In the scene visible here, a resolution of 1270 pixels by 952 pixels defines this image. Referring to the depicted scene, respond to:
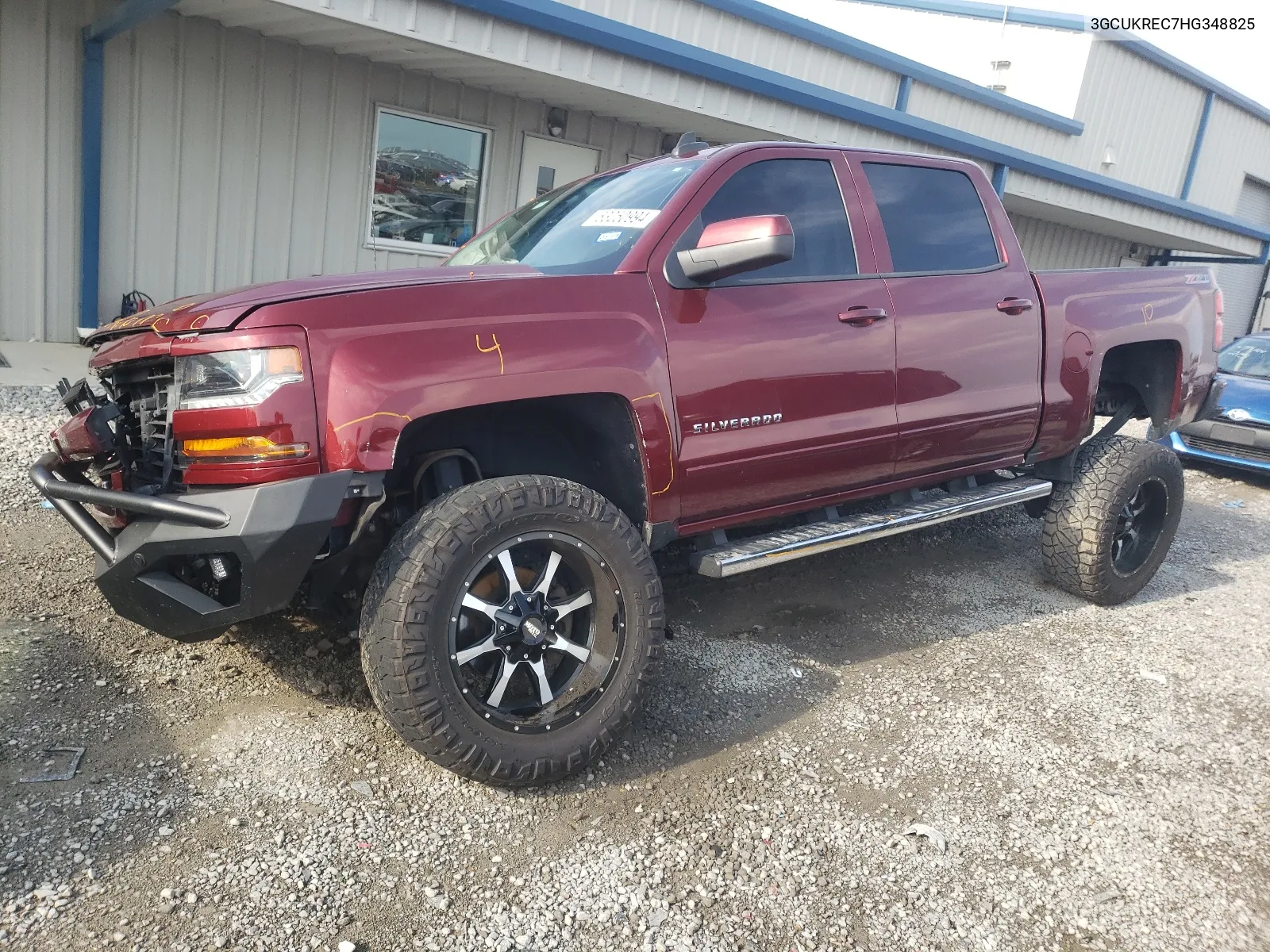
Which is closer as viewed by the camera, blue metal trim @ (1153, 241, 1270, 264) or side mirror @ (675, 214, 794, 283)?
side mirror @ (675, 214, 794, 283)

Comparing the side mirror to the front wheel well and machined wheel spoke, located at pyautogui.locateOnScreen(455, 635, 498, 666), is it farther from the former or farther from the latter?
machined wheel spoke, located at pyautogui.locateOnScreen(455, 635, 498, 666)

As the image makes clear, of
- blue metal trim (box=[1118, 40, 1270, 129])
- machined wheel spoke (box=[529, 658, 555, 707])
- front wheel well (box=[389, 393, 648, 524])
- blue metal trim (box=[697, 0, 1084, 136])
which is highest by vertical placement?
blue metal trim (box=[1118, 40, 1270, 129])

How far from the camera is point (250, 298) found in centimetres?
260

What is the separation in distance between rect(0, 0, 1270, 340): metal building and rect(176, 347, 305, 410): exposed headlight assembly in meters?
4.72

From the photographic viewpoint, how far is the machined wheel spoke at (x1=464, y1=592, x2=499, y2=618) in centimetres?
268

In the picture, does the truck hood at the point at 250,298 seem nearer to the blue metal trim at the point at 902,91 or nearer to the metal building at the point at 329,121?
the metal building at the point at 329,121

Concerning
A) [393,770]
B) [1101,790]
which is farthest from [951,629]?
[393,770]

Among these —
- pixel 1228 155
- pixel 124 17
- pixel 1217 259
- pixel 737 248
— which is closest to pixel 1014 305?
pixel 737 248

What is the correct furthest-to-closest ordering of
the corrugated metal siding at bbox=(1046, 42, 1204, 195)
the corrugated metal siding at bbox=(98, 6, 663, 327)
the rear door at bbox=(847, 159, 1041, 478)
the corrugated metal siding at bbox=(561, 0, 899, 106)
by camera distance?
the corrugated metal siding at bbox=(1046, 42, 1204, 195) < the corrugated metal siding at bbox=(561, 0, 899, 106) < the corrugated metal siding at bbox=(98, 6, 663, 327) < the rear door at bbox=(847, 159, 1041, 478)

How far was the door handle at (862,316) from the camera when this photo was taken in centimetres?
357

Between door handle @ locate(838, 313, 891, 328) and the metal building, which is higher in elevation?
the metal building

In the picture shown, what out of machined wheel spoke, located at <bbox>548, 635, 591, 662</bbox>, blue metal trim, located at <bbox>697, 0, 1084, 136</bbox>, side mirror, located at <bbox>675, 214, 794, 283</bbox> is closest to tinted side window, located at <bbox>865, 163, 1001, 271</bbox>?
side mirror, located at <bbox>675, 214, 794, 283</bbox>

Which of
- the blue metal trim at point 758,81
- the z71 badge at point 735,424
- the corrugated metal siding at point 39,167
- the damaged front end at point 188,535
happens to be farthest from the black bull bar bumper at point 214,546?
the corrugated metal siding at point 39,167

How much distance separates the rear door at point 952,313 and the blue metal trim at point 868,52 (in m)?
6.92
